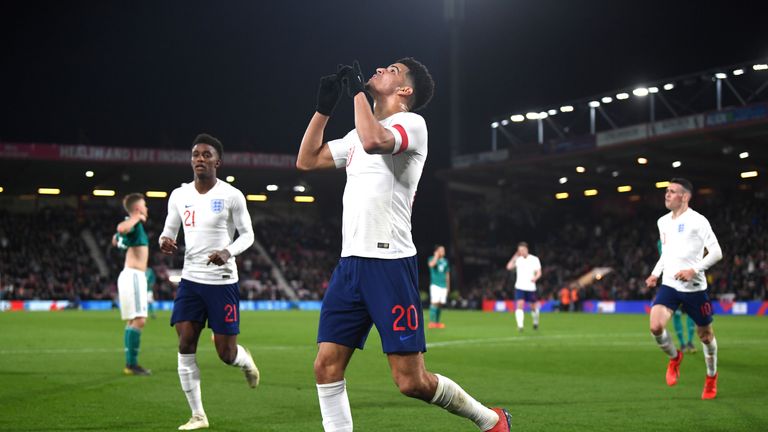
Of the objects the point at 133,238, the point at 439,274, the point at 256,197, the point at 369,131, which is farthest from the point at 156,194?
the point at 369,131

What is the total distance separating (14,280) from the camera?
47.7 metres

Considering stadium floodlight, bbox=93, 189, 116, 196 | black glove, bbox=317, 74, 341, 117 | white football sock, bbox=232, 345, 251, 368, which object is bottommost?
white football sock, bbox=232, 345, 251, 368

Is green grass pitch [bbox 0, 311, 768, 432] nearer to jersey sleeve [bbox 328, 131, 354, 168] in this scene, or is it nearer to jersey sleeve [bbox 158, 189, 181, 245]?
jersey sleeve [bbox 158, 189, 181, 245]

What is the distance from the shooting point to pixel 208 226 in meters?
8.77

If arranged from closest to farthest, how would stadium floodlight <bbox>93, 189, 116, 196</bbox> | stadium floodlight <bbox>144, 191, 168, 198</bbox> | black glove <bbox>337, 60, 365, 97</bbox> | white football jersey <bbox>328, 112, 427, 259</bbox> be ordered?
black glove <bbox>337, 60, 365, 97</bbox>
white football jersey <bbox>328, 112, 427, 259</bbox>
stadium floodlight <bbox>93, 189, 116, 196</bbox>
stadium floodlight <bbox>144, 191, 168, 198</bbox>

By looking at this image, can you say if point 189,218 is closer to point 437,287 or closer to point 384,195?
point 384,195

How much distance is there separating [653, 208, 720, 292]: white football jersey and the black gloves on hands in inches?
253

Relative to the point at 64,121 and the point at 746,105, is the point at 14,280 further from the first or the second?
the point at 746,105

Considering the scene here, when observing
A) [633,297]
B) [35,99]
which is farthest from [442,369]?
[35,99]

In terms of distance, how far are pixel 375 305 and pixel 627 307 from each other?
124 ft

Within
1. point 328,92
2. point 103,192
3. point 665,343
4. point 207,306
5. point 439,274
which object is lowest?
point 665,343

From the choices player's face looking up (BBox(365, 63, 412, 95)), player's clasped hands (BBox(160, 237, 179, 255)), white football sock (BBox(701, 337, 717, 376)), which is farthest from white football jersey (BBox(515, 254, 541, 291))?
player's face looking up (BBox(365, 63, 412, 95))

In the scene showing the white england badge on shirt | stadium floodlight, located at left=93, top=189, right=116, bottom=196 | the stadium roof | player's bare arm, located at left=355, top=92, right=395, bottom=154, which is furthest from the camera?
stadium floodlight, located at left=93, top=189, right=116, bottom=196

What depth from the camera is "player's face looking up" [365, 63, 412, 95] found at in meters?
5.70
